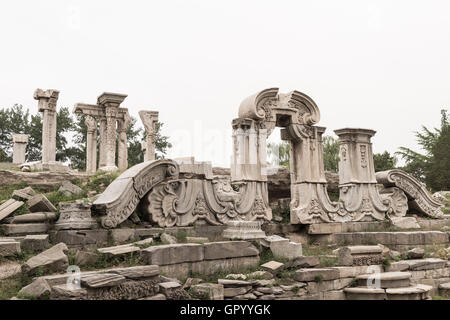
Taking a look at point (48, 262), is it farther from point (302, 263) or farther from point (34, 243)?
point (302, 263)

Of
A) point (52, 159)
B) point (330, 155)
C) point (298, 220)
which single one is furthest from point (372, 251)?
point (330, 155)

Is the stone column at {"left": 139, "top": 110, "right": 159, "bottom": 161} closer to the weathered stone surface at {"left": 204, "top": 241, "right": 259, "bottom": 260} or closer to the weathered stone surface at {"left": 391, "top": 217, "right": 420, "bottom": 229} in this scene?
the weathered stone surface at {"left": 391, "top": 217, "right": 420, "bottom": 229}

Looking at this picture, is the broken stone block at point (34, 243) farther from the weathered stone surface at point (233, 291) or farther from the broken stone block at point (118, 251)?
the weathered stone surface at point (233, 291)

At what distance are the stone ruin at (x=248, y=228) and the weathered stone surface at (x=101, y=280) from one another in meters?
0.01

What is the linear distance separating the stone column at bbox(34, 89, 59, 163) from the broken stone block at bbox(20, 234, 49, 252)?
491 inches

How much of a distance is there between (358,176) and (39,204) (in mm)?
8134

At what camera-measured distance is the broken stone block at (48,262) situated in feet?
16.3

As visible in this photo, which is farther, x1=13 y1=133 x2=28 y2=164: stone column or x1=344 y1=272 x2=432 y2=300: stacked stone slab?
x1=13 y1=133 x2=28 y2=164: stone column

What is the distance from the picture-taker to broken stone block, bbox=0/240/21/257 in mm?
5543

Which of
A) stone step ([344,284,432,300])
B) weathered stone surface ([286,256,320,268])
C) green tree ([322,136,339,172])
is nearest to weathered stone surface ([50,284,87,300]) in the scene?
weathered stone surface ([286,256,320,268])

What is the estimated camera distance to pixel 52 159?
1789 centimetres

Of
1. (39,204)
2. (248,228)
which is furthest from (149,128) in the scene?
(39,204)

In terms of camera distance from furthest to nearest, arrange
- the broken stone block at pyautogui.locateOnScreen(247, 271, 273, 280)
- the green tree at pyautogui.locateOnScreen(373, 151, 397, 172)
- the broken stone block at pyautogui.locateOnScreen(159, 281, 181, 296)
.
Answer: the green tree at pyautogui.locateOnScreen(373, 151, 397, 172) < the broken stone block at pyautogui.locateOnScreen(247, 271, 273, 280) < the broken stone block at pyautogui.locateOnScreen(159, 281, 181, 296)
